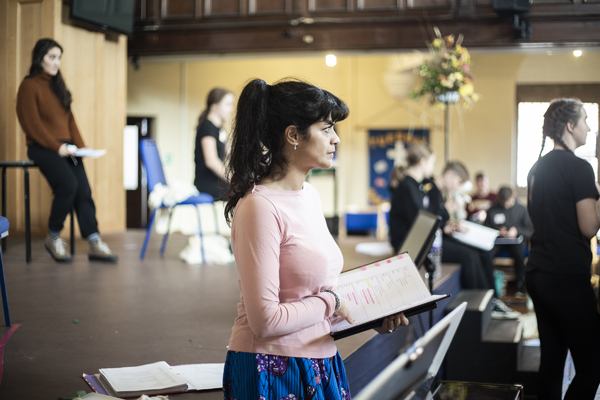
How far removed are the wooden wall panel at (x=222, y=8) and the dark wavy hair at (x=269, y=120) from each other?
18.3ft

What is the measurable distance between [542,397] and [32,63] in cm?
254

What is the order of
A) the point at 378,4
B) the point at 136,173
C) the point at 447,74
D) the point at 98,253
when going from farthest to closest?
the point at 136,173 → the point at 378,4 → the point at 447,74 → the point at 98,253

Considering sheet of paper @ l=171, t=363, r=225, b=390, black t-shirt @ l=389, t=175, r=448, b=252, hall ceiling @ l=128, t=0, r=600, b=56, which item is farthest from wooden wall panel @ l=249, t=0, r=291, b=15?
sheet of paper @ l=171, t=363, r=225, b=390

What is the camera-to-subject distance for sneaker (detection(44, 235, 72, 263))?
373cm

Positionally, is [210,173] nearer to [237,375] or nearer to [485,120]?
[237,375]

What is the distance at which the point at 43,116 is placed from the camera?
125 inches

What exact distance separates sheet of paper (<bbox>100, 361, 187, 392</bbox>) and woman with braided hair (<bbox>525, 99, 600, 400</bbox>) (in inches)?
51.4

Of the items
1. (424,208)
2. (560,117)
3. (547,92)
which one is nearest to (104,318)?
(560,117)

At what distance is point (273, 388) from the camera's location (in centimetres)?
125

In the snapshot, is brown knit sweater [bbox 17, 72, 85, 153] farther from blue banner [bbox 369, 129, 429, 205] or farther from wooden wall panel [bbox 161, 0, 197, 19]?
blue banner [bbox 369, 129, 429, 205]

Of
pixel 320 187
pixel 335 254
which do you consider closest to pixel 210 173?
pixel 335 254

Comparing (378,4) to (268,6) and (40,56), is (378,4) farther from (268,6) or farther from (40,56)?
(40,56)

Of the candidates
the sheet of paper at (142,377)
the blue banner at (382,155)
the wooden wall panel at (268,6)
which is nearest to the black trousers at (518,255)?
the blue banner at (382,155)

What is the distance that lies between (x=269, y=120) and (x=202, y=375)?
976 mm
